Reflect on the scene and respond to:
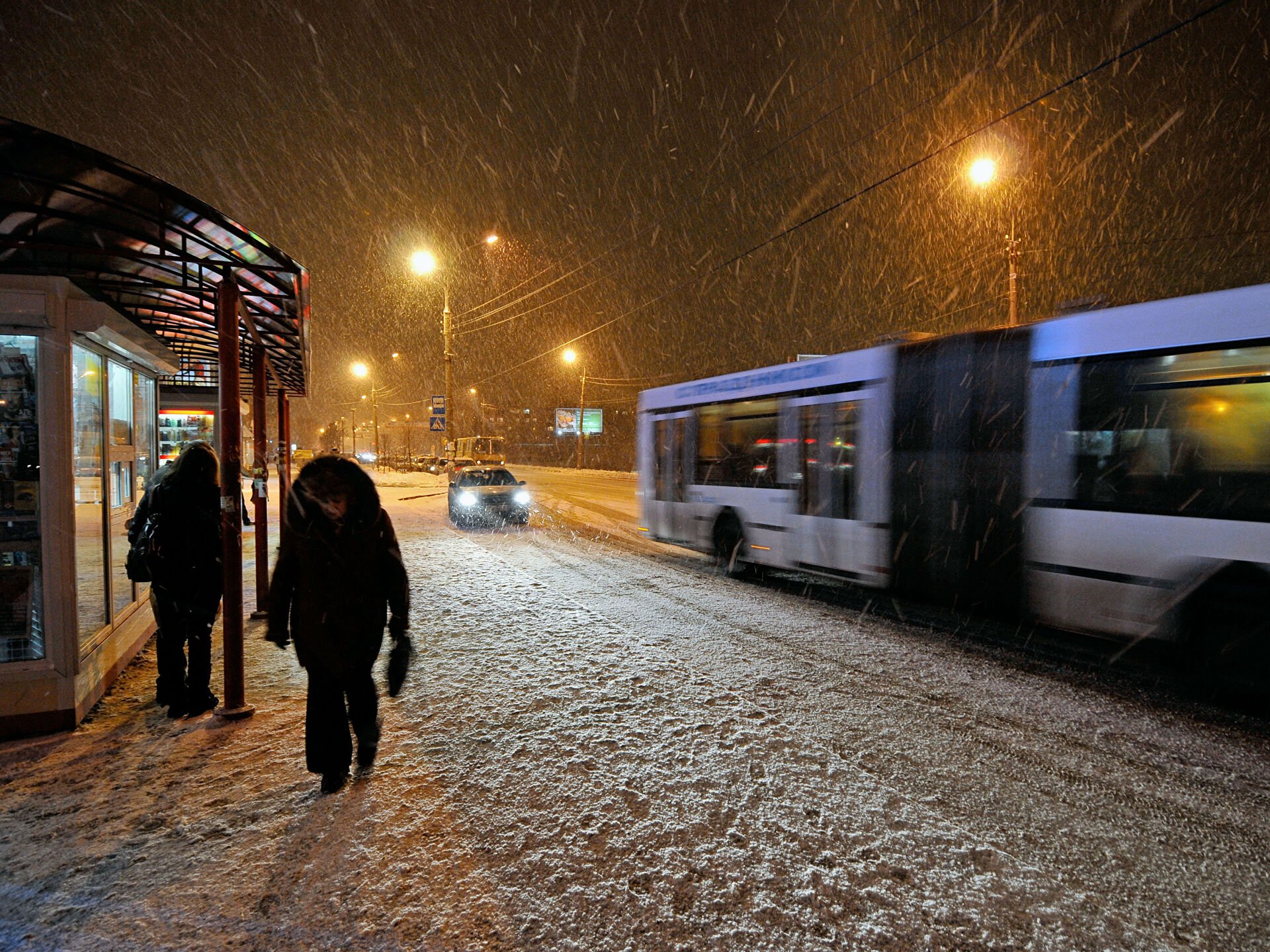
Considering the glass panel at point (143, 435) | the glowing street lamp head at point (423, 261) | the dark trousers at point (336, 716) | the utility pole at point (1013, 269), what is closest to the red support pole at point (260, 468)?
the glass panel at point (143, 435)

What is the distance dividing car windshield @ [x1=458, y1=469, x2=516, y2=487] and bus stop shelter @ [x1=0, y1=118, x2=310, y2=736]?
1104 cm

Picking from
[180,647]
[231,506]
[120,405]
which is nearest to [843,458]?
[231,506]

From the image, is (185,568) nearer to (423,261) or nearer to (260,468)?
(260,468)

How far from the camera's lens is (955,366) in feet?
23.8

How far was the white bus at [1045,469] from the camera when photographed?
5.04 meters

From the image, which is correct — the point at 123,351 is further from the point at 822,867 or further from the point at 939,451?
the point at 939,451

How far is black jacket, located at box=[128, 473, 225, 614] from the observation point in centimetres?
452

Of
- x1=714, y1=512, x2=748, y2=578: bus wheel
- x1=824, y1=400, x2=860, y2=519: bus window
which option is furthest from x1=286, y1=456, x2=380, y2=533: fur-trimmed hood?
x1=714, y1=512, x2=748, y2=578: bus wheel

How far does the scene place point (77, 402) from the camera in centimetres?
474

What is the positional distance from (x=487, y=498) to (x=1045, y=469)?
13000mm

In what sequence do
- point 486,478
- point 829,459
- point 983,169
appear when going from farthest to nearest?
1. point 486,478
2. point 983,169
3. point 829,459

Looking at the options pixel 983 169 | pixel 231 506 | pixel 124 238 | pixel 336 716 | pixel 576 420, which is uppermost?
pixel 983 169

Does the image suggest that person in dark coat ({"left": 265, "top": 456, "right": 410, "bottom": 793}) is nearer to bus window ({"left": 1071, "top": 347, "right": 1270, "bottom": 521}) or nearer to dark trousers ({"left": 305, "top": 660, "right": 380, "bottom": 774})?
dark trousers ({"left": 305, "top": 660, "right": 380, "bottom": 774})

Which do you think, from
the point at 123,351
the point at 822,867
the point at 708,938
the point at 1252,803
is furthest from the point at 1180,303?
the point at 123,351
